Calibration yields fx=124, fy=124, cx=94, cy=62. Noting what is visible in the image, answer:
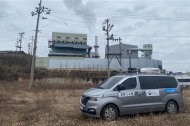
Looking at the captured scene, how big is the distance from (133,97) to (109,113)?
1299 mm

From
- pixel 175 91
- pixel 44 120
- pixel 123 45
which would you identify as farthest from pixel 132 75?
pixel 123 45

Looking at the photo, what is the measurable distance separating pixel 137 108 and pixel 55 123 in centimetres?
347

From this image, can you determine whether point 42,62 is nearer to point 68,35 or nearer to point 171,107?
point 68,35

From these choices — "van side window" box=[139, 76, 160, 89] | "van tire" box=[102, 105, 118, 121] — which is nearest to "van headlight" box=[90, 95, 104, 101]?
"van tire" box=[102, 105, 118, 121]

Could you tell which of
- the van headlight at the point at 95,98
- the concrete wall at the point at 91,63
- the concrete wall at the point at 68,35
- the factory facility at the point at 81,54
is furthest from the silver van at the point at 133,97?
the concrete wall at the point at 68,35

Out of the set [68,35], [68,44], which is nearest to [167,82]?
[68,44]

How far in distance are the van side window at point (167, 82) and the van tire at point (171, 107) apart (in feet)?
2.63

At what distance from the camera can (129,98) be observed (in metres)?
5.33

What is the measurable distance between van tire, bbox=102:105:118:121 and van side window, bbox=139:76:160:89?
177 cm

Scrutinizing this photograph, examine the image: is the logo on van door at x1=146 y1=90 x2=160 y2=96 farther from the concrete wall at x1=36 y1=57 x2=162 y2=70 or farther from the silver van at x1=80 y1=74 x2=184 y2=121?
the concrete wall at x1=36 y1=57 x2=162 y2=70

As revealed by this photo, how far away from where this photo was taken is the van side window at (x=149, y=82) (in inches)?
228

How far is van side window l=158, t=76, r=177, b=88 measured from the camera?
6102 mm

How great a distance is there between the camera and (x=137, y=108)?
5.36m

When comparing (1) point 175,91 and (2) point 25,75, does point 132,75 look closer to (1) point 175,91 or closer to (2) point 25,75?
(1) point 175,91
